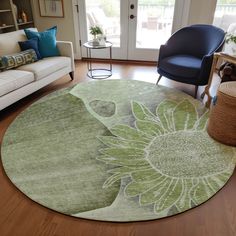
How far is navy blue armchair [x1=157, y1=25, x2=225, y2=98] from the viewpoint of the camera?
2914mm

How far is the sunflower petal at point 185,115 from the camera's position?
2488 mm

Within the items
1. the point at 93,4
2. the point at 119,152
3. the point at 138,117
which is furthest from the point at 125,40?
the point at 119,152

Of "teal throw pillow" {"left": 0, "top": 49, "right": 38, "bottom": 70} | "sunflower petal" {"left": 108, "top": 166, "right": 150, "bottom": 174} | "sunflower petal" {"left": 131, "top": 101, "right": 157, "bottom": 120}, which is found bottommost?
"sunflower petal" {"left": 108, "top": 166, "right": 150, "bottom": 174}

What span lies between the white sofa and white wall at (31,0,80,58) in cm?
112

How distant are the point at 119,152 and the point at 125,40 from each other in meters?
3.03

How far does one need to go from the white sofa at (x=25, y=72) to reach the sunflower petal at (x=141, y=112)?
127 cm

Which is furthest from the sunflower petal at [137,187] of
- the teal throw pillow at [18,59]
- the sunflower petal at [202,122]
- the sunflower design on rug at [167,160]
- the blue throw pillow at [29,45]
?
the blue throw pillow at [29,45]

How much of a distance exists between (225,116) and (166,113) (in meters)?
0.74

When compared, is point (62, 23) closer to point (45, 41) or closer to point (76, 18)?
point (76, 18)

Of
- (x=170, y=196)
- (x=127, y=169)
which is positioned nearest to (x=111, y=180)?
(x=127, y=169)

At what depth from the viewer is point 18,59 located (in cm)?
296

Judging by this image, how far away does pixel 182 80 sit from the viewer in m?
3.07

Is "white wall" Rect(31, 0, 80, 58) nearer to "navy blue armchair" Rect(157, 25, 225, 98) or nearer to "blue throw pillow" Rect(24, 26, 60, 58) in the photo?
"blue throw pillow" Rect(24, 26, 60, 58)

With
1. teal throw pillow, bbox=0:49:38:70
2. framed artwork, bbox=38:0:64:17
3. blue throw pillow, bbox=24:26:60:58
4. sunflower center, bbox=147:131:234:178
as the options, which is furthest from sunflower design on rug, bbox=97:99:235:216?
framed artwork, bbox=38:0:64:17
